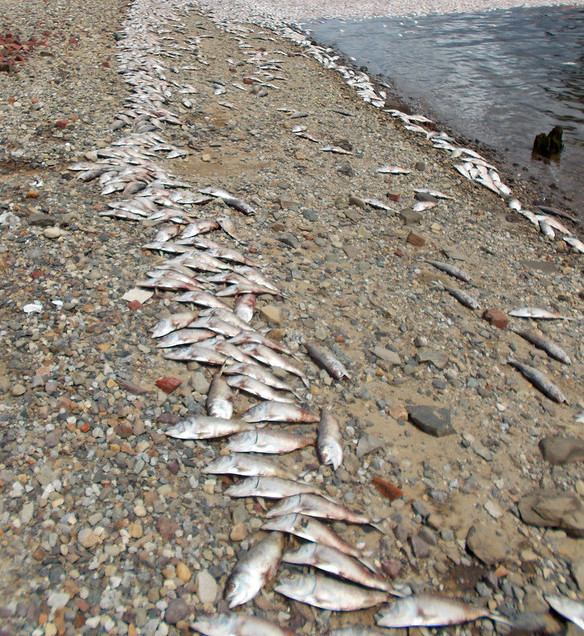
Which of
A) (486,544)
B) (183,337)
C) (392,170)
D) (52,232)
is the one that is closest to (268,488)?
(486,544)

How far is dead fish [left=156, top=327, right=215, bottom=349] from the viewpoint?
14.3 feet

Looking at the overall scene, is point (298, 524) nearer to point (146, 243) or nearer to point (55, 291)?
point (55, 291)

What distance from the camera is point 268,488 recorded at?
333cm

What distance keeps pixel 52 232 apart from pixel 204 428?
10.5 ft

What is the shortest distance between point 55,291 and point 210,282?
5.09 feet

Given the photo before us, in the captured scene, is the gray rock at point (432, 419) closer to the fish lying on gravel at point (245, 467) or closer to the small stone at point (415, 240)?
the fish lying on gravel at point (245, 467)

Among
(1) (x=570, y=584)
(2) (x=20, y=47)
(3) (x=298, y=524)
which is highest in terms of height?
(2) (x=20, y=47)

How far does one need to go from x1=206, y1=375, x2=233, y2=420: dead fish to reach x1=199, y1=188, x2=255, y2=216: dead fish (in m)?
3.25

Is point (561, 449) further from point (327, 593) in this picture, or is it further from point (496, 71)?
point (496, 71)

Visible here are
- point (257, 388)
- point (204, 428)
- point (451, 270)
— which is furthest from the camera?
point (451, 270)

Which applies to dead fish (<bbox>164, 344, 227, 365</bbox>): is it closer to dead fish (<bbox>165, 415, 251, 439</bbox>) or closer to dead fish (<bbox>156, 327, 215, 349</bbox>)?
dead fish (<bbox>156, 327, 215, 349</bbox>)

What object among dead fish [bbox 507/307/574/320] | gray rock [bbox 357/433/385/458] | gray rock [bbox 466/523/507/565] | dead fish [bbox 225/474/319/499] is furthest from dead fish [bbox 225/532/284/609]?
dead fish [bbox 507/307/574/320]

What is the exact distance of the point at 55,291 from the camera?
4590 mm

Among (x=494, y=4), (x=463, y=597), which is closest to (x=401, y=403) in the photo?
(x=463, y=597)
